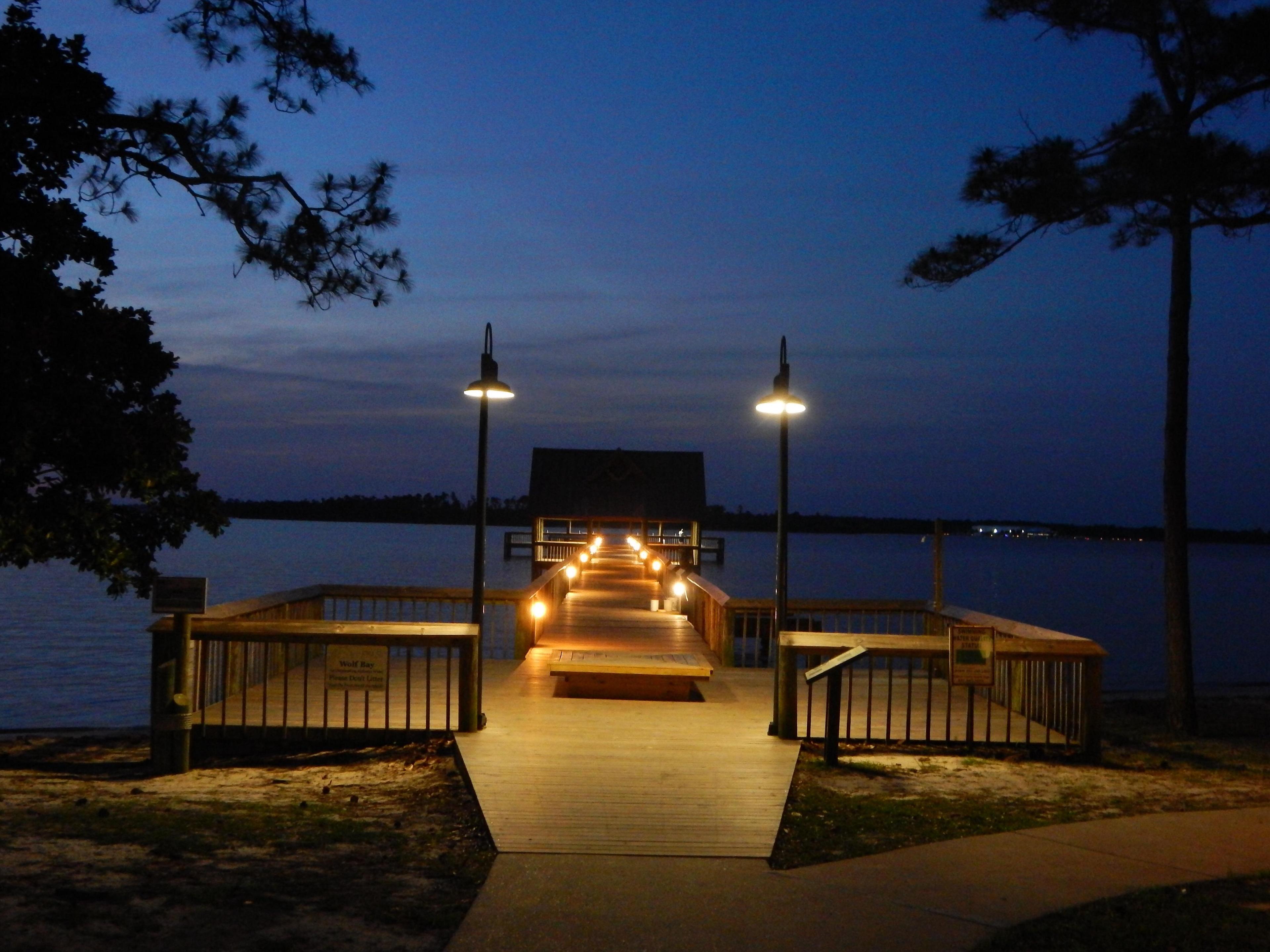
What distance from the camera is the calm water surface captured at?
78.4 ft

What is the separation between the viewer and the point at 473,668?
9.12m

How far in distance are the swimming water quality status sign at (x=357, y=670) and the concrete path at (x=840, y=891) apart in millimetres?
3354

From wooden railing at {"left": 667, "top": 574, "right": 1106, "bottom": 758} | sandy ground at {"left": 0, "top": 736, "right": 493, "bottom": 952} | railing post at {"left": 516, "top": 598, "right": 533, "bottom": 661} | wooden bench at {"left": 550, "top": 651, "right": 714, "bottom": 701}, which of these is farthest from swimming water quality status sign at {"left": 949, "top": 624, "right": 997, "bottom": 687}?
railing post at {"left": 516, "top": 598, "right": 533, "bottom": 661}

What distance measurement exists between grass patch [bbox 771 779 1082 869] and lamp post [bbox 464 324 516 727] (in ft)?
10.0

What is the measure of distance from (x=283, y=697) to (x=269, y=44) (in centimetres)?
545

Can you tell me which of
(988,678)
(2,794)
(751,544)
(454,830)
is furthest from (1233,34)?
(751,544)

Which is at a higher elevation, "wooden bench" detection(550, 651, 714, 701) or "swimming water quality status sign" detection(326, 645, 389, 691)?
"swimming water quality status sign" detection(326, 645, 389, 691)

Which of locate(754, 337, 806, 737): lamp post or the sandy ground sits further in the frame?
locate(754, 337, 806, 737): lamp post

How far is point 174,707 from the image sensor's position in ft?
27.9

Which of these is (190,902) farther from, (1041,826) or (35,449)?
(1041,826)

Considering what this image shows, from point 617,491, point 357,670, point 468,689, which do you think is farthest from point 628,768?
point 617,491

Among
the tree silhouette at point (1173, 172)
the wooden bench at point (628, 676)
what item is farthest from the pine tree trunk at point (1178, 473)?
the wooden bench at point (628, 676)

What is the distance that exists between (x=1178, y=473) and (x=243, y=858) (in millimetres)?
9927

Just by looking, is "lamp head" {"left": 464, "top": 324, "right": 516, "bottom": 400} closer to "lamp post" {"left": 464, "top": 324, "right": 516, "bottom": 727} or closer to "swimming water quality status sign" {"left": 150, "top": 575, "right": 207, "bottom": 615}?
"lamp post" {"left": 464, "top": 324, "right": 516, "bottom": 727}
